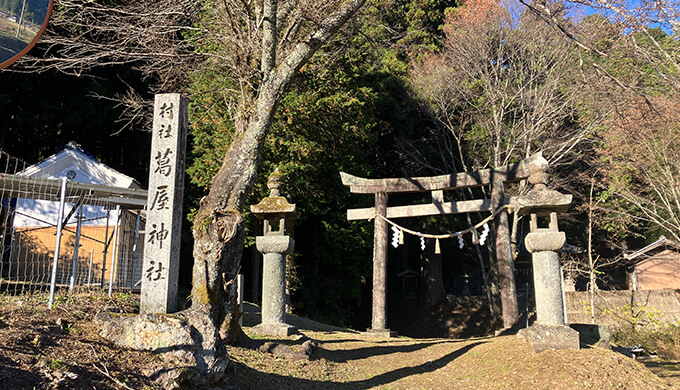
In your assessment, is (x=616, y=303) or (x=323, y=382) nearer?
(x=323, y=382)

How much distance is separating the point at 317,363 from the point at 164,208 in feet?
10.8

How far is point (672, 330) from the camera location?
14984mm

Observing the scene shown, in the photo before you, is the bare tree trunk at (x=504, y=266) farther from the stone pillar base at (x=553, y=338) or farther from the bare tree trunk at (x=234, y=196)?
the bare tree trunk at (x=234, y=196)

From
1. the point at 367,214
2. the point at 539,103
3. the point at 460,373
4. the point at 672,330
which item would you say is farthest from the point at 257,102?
the point at 672,330

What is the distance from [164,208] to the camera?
6.17m

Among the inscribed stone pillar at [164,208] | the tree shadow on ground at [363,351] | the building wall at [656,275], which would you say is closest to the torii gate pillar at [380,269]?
the tree shadow on ground at [363,351]

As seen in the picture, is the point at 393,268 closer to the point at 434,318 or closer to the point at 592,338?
the point at 434,318

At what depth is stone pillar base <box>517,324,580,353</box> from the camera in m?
7.46

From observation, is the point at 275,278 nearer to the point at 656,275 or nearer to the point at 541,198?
the point at 541,198

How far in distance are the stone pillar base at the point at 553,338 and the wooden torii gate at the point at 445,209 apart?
4.05 meters

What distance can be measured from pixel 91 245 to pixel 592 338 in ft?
46.8

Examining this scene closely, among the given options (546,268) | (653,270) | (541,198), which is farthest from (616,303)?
(541,198)

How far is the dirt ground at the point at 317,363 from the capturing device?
4.10m

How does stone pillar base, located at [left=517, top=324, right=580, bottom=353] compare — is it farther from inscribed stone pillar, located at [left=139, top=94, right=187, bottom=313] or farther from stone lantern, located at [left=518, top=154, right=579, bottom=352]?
inscribed stone pillar, located at [left=139, top=94, right=187, bottom=313]
